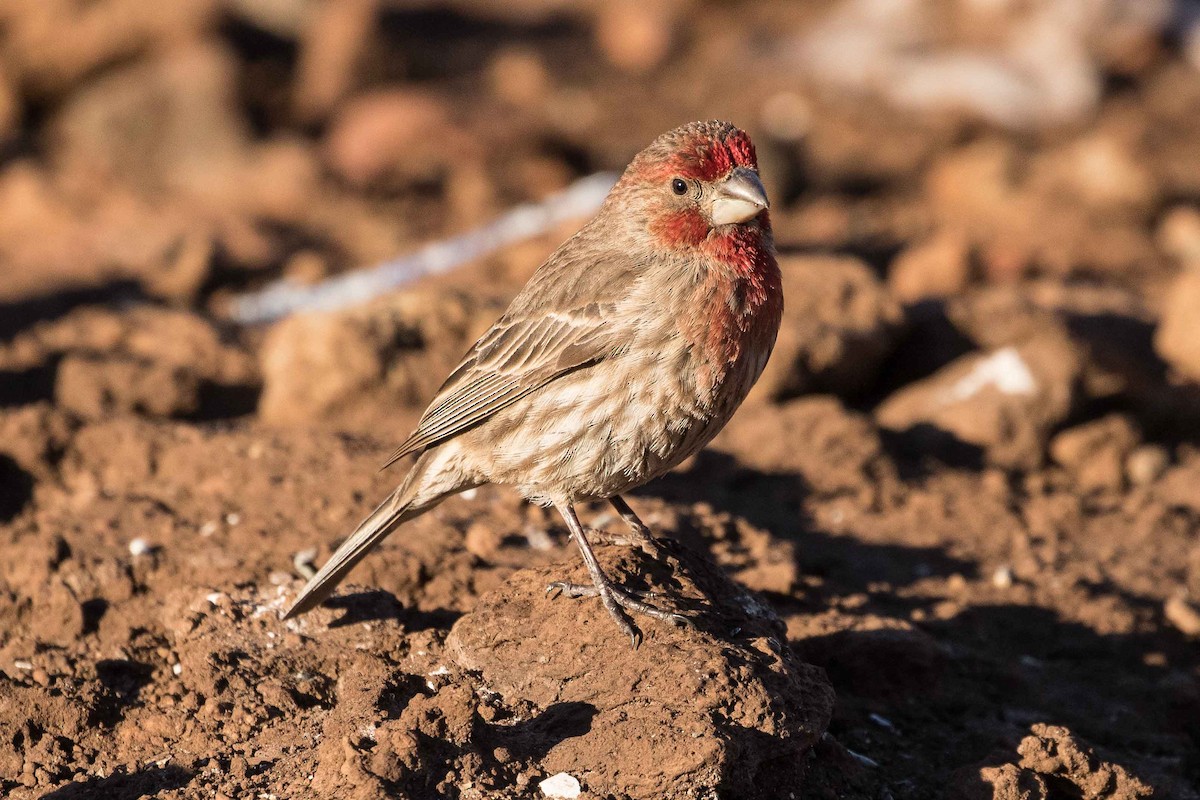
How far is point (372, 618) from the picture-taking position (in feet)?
15.7

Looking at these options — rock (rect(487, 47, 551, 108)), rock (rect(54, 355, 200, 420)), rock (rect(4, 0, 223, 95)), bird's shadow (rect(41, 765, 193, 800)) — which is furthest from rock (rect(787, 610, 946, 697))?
rock (rect(4, 0, 223, 95))

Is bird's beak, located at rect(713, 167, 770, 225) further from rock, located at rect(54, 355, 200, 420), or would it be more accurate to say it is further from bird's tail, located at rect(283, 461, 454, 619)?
rock, located at rect(54, 355, 200, 420)

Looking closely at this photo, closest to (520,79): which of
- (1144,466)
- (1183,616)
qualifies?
(1144,466)

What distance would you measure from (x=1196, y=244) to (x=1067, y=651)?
234 inches

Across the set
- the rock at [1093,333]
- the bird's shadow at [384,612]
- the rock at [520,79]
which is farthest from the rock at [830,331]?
the rock at [520,79]

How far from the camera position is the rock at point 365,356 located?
22.6 feet

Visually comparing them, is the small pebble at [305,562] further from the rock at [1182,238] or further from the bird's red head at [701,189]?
the rock at [1182,238]

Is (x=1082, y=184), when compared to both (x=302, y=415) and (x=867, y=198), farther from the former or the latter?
(x=302, y=415)

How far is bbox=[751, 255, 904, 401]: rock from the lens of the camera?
7.12 meters

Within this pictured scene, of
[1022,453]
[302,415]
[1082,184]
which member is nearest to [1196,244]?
[1082,184]

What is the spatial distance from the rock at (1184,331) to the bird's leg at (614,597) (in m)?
4.60

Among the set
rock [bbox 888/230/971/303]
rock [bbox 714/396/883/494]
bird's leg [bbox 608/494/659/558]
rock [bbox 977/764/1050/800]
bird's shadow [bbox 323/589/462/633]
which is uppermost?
rock [bbox 888/230/971/303]

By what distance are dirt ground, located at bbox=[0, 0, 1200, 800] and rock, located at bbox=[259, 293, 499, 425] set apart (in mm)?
20

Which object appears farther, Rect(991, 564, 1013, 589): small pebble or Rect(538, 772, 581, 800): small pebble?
Rect(991, 564, 1013, 589): small pebble
